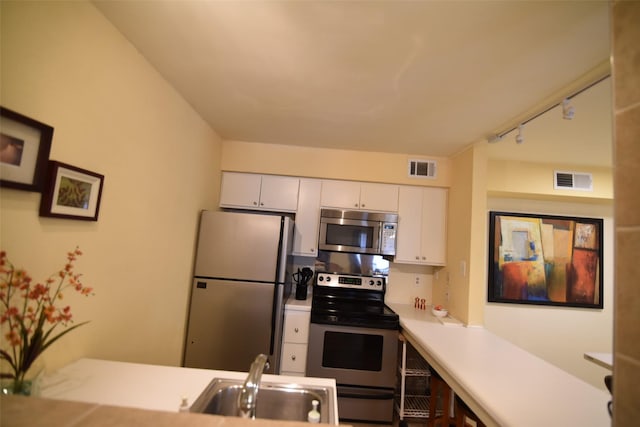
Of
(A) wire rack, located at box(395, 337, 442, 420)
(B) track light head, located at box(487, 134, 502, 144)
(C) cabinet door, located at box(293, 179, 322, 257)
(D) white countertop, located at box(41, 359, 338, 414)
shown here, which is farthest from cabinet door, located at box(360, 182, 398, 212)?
(D) white countertop, located at box(41, 359, 338, 414)

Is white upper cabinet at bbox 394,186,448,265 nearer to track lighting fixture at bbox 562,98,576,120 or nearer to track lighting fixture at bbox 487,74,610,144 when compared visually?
track lighting fixture at bbox 487,74,610,144

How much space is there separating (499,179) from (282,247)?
2.25 meters

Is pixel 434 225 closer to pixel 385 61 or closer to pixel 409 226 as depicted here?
pixel 409 226

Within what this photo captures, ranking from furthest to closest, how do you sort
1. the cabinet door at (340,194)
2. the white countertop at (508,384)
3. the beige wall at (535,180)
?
the cabinet door at (340,194) < the beige wall at (535,180) < the white countertop at (508,384)

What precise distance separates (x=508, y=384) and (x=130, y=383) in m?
1.71

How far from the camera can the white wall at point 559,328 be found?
2.80 meters

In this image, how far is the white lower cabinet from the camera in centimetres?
227

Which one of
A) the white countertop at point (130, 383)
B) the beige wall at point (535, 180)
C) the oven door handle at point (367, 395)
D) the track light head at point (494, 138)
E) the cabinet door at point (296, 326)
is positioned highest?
the track light head at point (494, 138)

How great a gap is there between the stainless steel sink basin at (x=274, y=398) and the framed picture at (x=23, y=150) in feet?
3.26

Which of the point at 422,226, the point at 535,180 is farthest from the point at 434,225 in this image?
the point at 535,180

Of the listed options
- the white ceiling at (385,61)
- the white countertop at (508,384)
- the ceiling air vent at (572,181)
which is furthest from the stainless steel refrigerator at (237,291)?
the ceiling air vent at (572,181)

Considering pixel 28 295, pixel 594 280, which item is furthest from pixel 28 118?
pixel 594 280

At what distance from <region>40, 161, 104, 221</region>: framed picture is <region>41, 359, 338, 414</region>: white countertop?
2.05 ft

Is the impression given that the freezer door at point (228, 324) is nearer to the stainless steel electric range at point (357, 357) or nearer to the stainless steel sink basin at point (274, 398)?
the stainless steel electric range at point (357, 357)
